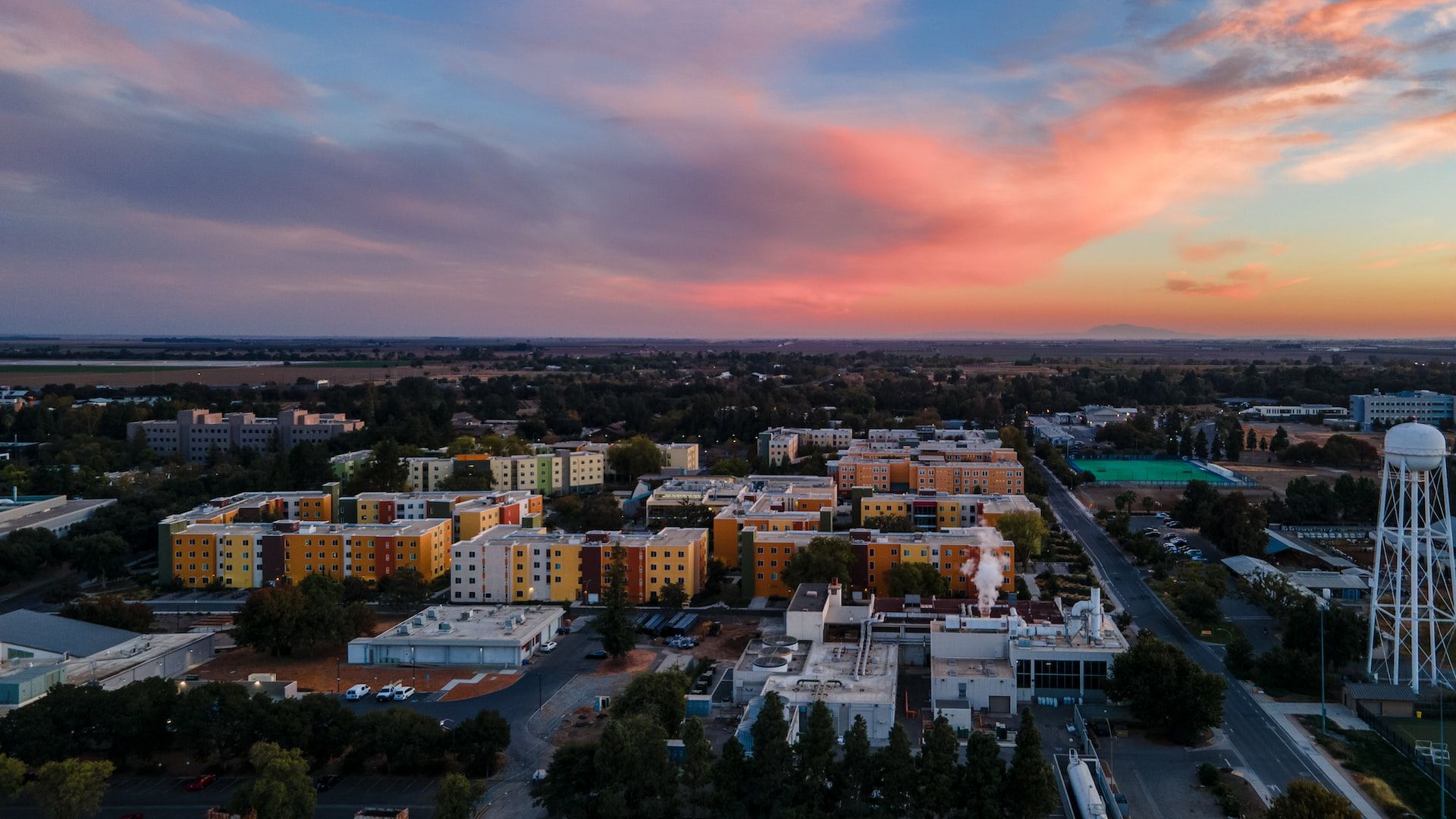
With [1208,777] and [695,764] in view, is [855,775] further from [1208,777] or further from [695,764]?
[1208,777]

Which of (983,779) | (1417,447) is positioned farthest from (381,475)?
(1417,447)

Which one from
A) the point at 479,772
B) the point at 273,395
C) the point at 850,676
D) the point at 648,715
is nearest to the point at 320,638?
the point at 479,772

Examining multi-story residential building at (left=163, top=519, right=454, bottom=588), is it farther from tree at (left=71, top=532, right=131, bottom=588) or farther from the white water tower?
the white water tower

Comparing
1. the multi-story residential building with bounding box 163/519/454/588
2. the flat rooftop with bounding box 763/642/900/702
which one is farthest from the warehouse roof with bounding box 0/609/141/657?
the flat rooftop with bounding box 763/642/900/702

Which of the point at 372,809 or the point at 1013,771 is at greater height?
the point at 1013,771

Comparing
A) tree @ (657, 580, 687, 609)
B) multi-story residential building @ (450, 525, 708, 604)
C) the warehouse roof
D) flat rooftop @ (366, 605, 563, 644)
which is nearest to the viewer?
the warehouse roof

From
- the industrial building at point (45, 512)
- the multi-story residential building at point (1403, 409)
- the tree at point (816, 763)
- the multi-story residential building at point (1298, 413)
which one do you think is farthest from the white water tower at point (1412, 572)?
the multi-story residential building at point (1298, 413)

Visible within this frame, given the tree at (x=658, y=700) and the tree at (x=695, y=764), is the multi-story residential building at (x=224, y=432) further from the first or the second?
the tree at (x=695, y=764)

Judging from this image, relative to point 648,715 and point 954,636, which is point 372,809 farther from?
point 954,636
